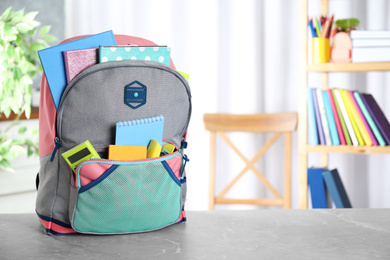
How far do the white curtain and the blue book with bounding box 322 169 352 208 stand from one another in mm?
266

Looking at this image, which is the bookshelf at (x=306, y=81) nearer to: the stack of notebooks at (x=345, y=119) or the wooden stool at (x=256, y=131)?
the stack of notebooks at (x=345, y=119)

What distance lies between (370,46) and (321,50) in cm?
19

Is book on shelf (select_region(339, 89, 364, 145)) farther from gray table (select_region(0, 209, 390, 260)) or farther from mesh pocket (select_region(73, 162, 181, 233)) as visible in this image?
mesh pocket (select_region(73, 162, 181, 233))

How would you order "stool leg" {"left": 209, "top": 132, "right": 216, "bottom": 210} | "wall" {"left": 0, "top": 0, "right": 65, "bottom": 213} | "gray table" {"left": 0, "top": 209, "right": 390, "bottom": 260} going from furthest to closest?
"stool leg" {"left": 209, "top": 132, "right": 216, "bottom": 210}
"wall" {"left": 0, "top": 0, "right": 65, "bottom": 213}
"gray table" {"left": 0, "top": 209, "right": 390, "bottom": 260}

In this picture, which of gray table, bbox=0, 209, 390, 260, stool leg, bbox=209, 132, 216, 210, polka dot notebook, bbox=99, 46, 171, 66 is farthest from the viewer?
stool leg, bbox=209, 132, 216, 210

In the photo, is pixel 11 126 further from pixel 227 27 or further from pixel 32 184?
pixel 227 27

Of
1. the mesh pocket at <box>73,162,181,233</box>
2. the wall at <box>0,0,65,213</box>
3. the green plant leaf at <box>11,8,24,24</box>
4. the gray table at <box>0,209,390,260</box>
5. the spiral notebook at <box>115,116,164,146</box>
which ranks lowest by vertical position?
the wall at <box>0,0,65,213</box>

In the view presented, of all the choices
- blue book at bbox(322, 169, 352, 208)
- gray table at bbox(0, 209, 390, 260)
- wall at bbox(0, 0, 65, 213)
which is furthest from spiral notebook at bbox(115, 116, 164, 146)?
wall at bbox(0, 0, 65, 213)

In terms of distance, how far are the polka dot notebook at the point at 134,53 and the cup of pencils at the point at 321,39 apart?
4.39 ft

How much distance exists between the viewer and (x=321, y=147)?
1972mm

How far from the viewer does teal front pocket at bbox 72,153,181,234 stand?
0.67 meters

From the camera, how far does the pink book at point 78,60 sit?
65 centimetres

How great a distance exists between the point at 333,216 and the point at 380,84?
1648mm

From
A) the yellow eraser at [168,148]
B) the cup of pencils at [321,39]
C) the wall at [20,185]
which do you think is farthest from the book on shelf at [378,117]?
the wall at [20,185]
